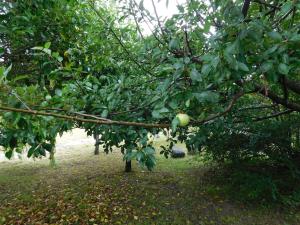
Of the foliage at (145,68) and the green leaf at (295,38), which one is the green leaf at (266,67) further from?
the green leaf at (295,38)

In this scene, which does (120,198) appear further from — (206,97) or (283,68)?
(283,68)

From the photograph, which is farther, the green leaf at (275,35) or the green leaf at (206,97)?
the green leaf at (206,97)

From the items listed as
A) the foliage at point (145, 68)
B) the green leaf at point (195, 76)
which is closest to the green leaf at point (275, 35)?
the foliage at point (145, 68)

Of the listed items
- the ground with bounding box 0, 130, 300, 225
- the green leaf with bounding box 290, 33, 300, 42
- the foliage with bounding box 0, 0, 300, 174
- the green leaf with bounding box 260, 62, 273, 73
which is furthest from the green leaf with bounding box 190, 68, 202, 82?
the ground with bounding box 0, 130, 300, 225

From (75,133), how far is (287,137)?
58.7 feet

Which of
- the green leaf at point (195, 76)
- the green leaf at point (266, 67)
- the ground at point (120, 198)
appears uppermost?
the green leaf at point (266, 67)

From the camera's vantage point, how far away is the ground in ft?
20.0

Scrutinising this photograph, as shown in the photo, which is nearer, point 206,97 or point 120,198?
point 206,97

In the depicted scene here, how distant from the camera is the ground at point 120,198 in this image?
6.10 meters

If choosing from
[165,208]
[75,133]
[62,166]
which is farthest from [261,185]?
[75,133]

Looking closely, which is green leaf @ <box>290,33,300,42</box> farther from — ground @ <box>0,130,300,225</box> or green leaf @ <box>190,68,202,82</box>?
ground @ <box>0,130,300,225</box>

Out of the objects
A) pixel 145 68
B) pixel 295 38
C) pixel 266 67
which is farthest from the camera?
pixel 145 68

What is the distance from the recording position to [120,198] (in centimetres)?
734

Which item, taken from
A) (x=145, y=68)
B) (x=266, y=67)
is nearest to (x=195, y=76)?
(x=266, y=67)
